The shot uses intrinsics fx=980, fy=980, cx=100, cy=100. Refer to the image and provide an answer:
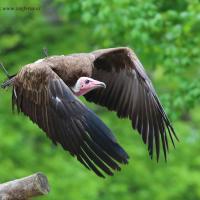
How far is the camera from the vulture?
8.34m

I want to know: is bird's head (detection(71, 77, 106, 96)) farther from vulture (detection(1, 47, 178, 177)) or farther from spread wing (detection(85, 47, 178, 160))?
spread wing (detection(85, 47, 178, 160))

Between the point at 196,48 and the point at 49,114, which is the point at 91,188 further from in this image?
the point at 49,114

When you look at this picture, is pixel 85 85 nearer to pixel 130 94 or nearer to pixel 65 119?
pixel 65 119

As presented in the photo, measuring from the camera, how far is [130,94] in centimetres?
1024

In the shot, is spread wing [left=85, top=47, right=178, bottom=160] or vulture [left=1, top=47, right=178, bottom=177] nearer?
vulture [left=1, top=47, right=178, bottom=177]

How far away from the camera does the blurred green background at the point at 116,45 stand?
1148cm

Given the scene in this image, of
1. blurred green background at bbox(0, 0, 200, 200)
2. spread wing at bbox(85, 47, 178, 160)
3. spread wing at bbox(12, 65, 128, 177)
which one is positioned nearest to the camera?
spread wing at bbox(12, 65, 128, 177)

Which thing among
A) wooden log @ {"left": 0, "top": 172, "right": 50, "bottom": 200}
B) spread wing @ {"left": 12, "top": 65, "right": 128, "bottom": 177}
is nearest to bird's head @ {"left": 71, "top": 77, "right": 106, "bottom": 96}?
spread wing @ {"left": 12, "top": 65, "right": 128, "bottom": 177}

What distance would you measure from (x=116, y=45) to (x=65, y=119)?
18.5 feet

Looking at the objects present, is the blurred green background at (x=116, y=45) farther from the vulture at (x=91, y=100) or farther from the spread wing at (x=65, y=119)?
the spread wing at (x=65, y=119)

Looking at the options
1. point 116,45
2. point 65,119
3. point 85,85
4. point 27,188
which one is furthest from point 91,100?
point 116,45

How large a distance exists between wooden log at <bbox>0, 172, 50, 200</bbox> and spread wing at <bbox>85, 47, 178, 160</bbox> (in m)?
2.09

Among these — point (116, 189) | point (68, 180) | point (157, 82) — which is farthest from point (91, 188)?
point (157, 82)

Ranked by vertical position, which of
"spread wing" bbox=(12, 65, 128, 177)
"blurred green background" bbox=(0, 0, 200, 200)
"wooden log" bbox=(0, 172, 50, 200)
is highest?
"spread wing" bbox=(12, 65, 128, 177)
